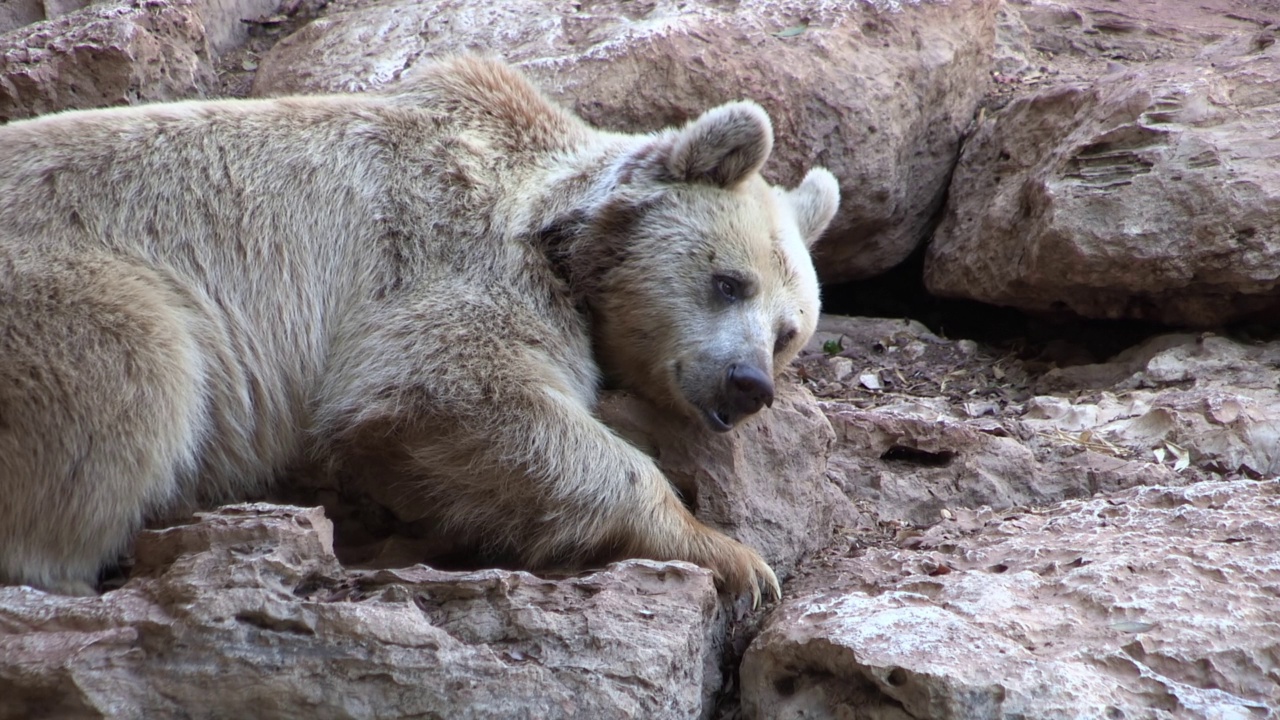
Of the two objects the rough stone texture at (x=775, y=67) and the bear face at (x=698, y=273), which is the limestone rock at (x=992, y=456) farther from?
the rough stone texture at (x=775, y=67)

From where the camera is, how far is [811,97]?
7.33 meters

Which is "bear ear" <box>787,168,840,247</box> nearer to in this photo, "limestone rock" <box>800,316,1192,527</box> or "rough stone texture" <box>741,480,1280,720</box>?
"limestone rock" <box>800,316,1192,527</box>

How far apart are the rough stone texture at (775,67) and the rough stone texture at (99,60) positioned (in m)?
0.58

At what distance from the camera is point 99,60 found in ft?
22.5

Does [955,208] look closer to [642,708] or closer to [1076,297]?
[1076,297]

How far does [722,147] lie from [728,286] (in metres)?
0.60

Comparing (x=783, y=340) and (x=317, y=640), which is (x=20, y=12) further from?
(x=317, y=640)

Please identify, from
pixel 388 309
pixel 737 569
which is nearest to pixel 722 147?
pixel 388 309

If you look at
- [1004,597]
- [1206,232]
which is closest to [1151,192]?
[1206,232]

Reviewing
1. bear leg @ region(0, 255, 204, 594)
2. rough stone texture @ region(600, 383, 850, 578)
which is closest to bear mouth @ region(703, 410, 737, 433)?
rough stone texture @ region(600, 383, 850, 578)

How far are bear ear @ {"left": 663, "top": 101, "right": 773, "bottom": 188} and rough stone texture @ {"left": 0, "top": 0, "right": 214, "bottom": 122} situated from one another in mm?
3921

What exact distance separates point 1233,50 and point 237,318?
6.53m

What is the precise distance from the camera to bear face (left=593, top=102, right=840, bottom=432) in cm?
458

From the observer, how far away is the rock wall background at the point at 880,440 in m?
3.15
